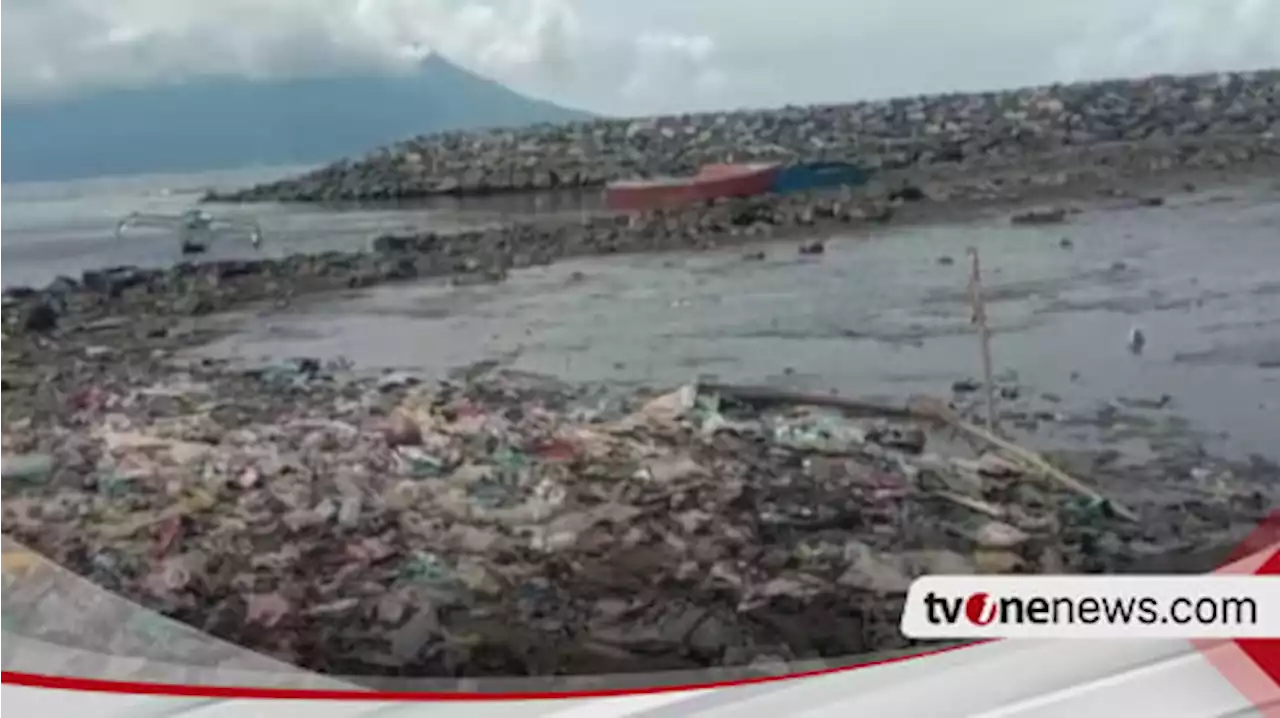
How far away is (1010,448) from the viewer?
1158 mm

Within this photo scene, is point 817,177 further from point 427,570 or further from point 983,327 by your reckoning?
point 427,570

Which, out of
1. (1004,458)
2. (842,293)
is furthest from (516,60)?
(1004,458)

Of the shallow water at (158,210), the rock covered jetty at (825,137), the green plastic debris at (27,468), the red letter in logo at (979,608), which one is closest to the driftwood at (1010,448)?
the red letter in logo at (979,608)

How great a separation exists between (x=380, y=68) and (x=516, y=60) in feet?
0.38

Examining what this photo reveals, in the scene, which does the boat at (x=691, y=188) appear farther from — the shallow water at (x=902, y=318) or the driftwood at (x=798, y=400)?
the driftwood at (x=798, y=400)

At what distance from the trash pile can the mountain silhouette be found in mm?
186

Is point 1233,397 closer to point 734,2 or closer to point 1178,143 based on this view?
point 1178,143

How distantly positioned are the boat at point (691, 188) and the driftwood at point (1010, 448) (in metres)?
0.23

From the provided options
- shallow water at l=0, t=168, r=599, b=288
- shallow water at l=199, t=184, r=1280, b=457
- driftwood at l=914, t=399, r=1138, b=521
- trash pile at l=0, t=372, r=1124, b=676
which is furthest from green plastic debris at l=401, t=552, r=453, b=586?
driftwood at l=914, t=399, r=1138, b=521

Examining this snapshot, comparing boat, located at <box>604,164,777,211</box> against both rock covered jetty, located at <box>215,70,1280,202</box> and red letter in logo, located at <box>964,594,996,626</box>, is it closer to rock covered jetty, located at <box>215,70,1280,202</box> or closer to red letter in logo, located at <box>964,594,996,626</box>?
rock covered jetty, located at <box>215,70,1280,202</box>

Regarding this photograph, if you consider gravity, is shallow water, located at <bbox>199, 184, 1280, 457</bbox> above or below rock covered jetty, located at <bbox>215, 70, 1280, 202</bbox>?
below

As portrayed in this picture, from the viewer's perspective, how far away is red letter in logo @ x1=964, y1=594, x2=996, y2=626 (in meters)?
1.16

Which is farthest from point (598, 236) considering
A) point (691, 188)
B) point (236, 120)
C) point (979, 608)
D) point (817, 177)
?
point (979, 608)

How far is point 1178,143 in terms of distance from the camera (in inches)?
48.8
